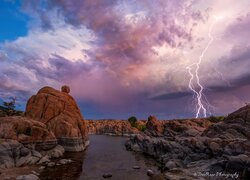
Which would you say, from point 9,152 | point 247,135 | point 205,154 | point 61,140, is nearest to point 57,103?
point 61,140

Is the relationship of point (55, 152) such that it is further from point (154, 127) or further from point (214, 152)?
point (154, 127)

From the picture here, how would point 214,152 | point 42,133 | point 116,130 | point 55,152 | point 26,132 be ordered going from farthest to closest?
point 116,130, point 55,152, point 42,133, point 26,132, point 214,152

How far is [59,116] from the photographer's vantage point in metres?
67.3

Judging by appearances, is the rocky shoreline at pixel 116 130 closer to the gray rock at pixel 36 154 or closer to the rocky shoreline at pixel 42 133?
the rocky shoreline at pixel 42 133

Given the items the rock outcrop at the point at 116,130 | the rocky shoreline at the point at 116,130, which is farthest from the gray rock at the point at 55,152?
the rock outcrop at the point at 116,130

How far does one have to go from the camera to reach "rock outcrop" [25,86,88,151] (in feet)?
209

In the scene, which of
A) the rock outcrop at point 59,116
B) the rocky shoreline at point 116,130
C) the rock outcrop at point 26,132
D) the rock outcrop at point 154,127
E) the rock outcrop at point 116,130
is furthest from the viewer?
the rock outcrop at point 116,130

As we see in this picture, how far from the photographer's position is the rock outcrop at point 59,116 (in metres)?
63.6

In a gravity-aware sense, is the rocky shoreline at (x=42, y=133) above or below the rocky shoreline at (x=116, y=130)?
below

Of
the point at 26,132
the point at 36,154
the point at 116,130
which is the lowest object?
the point at 36,154

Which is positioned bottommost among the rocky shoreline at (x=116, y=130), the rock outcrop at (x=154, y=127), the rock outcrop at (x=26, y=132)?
the rock outcrop at (x=26, y=132)

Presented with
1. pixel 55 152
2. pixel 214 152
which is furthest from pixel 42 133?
pixel 214 152

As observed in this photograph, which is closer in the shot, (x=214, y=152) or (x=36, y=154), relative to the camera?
(x=214, y=152)

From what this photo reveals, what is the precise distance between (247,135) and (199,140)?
35.2 feet
